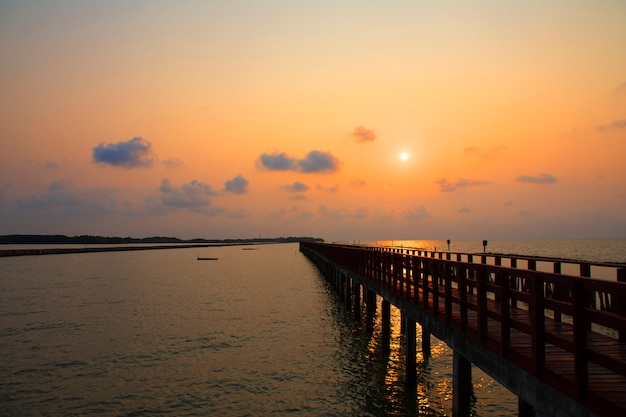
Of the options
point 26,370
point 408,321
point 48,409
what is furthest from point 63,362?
point 408,321

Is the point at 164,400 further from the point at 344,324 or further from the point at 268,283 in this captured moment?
the point at 268,283

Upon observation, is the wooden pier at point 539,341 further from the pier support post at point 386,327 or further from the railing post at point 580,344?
the pier support post at point 386,327

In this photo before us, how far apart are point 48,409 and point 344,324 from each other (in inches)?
609

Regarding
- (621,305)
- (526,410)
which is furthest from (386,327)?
(621,305)

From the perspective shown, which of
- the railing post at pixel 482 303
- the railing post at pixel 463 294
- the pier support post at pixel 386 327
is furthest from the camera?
the pier support post at pixel 386 327

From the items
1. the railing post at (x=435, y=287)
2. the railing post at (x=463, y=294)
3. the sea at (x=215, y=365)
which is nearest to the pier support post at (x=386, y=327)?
the sea at (x=215, y=365)

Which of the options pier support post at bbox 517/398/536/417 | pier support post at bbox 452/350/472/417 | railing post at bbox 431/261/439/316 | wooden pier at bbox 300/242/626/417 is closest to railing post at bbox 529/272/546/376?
wooden pier at bbox 300/242/626/417

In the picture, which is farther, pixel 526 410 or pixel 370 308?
pixel 370 308

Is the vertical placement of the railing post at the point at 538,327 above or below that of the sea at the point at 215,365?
above

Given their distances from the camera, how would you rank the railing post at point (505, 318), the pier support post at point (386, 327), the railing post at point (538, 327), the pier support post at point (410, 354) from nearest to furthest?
the railing post at point (538, 327)
the railing post at point (505, 318)
the pier support post at point (410, 354)
the pier support post at point (386, 327)

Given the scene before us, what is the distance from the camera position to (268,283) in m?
49.0

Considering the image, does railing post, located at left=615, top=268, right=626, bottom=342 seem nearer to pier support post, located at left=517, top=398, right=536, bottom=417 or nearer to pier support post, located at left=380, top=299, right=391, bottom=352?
pier support post, located at left=517, top=398, right=536, bottom=417

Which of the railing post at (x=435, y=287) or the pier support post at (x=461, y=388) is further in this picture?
the railing post at (x=435, y=287)

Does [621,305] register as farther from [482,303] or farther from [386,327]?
[386,327]
